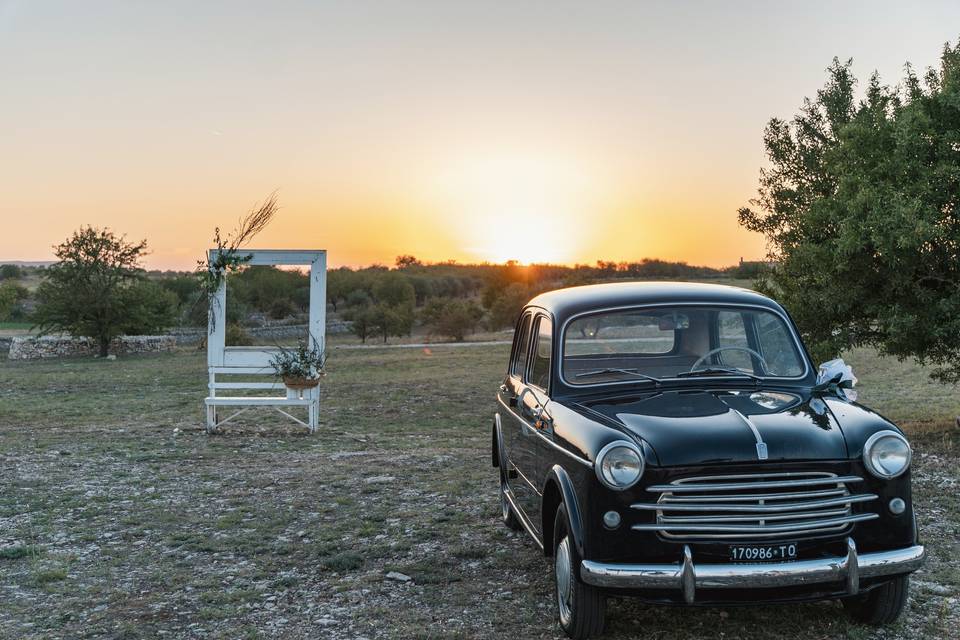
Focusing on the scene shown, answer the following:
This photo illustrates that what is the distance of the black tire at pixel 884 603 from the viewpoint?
15.0 feet

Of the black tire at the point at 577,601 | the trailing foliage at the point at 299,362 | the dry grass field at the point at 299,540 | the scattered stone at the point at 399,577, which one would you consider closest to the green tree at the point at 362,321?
the dry grass field at the point at 299,540

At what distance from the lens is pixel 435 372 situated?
2561 centimetres

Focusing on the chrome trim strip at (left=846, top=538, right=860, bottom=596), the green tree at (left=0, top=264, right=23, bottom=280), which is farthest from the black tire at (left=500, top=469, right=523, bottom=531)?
the green tree at (left=0, top=264, right=23, bottom=280)

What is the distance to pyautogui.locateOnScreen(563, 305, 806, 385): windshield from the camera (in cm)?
545

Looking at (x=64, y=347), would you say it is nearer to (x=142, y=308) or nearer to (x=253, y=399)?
(x=142, y=308)

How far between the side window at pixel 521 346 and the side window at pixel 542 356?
339 mm

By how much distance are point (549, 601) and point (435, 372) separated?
67.1 ft

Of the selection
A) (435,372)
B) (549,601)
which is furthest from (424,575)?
(435,372)

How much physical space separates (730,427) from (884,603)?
1.43 metres

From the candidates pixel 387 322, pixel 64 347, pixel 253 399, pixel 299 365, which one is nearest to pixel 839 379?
pixel 299 365

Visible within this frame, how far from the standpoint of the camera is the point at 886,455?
4328 millimetres

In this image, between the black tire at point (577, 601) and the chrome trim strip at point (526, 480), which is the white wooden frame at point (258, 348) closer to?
the chrome trim strip at point (526, 480)

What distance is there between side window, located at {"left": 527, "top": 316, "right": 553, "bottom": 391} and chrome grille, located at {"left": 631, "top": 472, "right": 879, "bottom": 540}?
156 cm

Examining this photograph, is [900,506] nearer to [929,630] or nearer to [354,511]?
[929,630]
